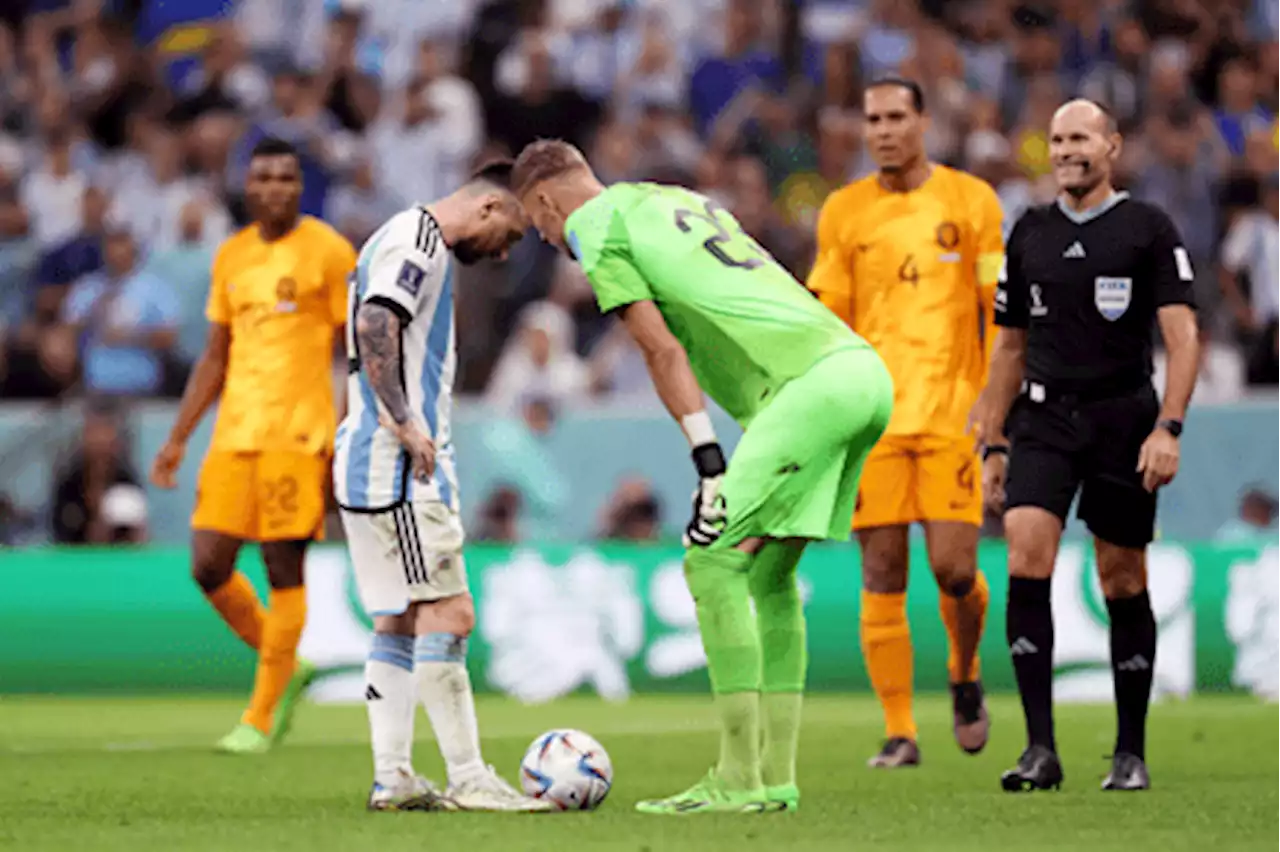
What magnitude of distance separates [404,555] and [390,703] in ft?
1.73

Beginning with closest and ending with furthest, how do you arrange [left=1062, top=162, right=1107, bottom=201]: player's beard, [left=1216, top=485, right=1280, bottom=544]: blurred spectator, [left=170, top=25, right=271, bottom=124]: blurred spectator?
[left=1062, top=162, right=1107, bottom=201]: player's beard → [left=1216, top=485, right=1280, bottom=544]: blurred spectator → [left=170, top=25, right=271, bottom=124]: blurred spectator

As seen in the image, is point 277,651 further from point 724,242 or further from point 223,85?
point 223,85

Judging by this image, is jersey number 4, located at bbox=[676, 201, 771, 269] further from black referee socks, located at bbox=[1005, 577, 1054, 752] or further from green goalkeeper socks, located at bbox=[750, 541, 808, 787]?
black referee socks, located at bbox=[1005, 577, 1054, 752]

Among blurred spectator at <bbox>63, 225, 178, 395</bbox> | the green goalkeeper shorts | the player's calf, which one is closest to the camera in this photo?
the green goalkeeper shorts

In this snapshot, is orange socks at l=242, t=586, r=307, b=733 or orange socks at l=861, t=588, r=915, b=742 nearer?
orange socks at l=861, t=588, r=915, b=742

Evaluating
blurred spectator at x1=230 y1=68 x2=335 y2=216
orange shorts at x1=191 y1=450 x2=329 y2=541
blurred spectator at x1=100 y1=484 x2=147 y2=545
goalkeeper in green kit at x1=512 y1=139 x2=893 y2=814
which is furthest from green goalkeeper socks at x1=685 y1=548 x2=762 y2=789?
blurred spectator at x1=230 y1=68 x2=335 y2=216

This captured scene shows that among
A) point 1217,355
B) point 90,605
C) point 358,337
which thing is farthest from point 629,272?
point 1217,355

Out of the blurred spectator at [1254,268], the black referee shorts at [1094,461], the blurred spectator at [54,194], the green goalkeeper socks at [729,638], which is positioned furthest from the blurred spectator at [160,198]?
the green goalkeeper socks at [729,638]

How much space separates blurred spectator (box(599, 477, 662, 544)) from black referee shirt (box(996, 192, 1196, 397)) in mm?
7211

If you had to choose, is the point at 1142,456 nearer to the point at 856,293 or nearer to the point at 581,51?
the point at 856,293

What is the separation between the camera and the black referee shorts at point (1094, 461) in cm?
958

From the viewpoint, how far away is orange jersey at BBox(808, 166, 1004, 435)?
11.2 m

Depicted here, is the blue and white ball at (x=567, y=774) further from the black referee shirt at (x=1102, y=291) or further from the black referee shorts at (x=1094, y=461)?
the black referee shirt at (x=1102, y=291)

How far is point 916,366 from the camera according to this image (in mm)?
11195
